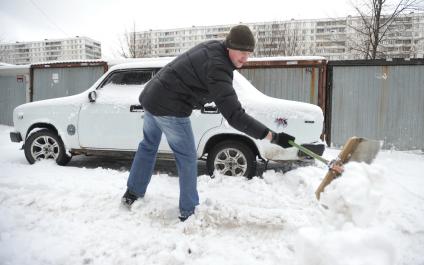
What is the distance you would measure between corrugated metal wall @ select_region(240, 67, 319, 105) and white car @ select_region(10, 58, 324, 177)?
3.96 meters

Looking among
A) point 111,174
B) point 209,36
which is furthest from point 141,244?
point 209,36

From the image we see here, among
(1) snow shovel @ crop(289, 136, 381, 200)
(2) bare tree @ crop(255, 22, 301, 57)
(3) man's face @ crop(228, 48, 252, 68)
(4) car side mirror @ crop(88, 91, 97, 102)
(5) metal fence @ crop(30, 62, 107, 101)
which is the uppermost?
(2) bare tree @ crop(255, 22, 301, 57)

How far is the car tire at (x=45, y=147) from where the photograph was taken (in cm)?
528

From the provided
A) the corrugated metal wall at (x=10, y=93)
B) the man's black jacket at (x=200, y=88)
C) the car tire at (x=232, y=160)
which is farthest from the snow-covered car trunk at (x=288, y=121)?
the corrugated metal wall at (x=10, y=93)

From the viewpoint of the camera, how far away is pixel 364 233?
6.59 feet

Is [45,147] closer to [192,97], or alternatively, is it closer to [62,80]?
[192,97]

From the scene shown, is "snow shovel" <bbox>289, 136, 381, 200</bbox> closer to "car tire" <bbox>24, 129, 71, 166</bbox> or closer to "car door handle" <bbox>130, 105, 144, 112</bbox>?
"car door handle" <bbox>130, 105, 144, 112</bbox>

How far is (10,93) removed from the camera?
1291 centimetres

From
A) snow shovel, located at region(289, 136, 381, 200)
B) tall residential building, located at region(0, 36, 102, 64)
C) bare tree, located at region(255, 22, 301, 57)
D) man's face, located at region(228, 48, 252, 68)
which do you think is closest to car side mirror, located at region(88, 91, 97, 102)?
man's face, located at region(228, 48, 252, 68)

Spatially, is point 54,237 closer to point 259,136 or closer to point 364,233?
point 259,136

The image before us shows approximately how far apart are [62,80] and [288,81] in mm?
7479

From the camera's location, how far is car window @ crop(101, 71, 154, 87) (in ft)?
16.7

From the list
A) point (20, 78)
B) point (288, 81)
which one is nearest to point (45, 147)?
point (288, 81)

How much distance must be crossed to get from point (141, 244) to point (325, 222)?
4.58 feet
